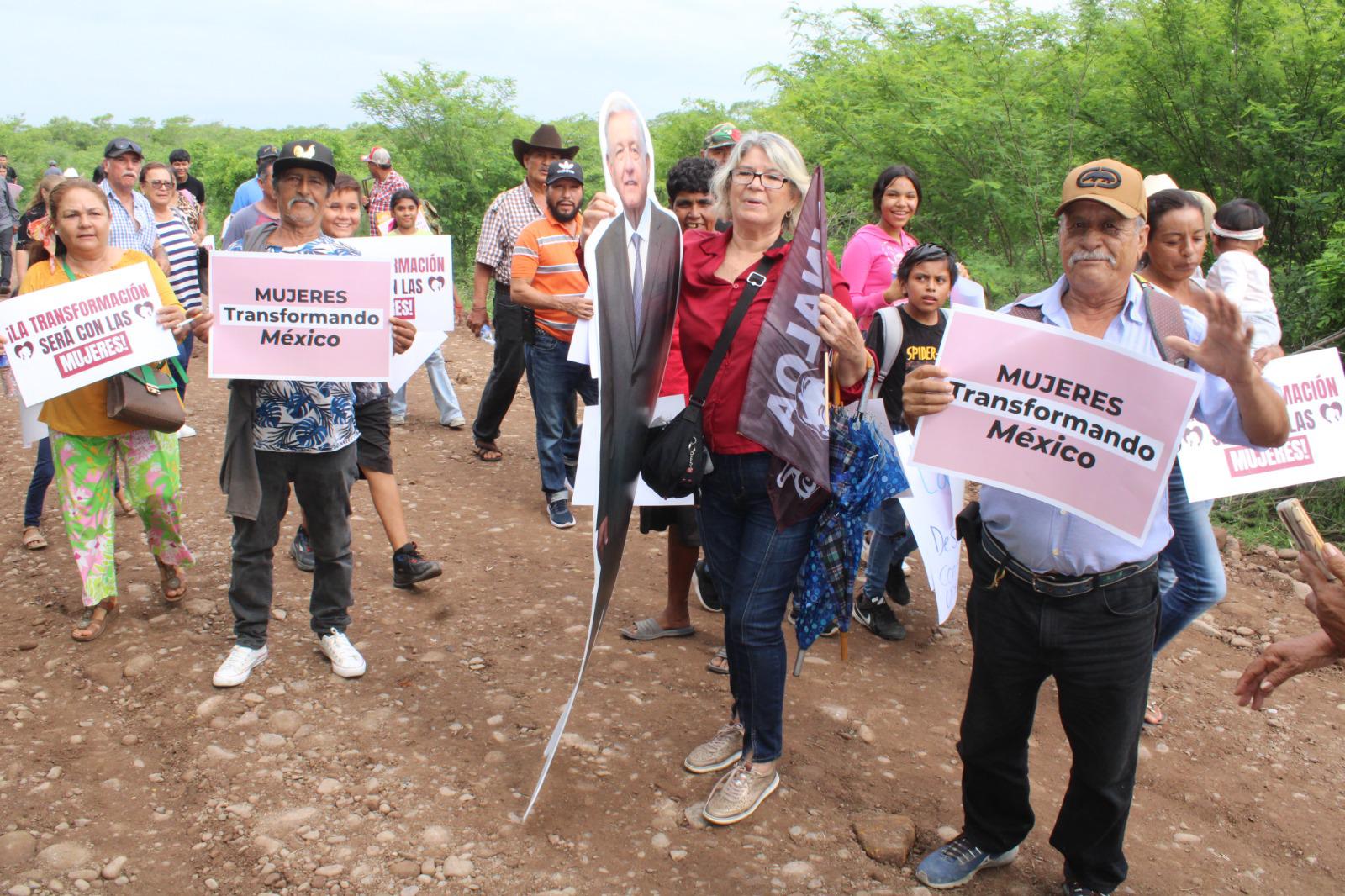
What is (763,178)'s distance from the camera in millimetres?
3479

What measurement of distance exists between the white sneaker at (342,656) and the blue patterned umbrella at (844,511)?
215 cm

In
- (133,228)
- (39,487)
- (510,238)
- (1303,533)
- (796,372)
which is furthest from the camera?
(133,228)

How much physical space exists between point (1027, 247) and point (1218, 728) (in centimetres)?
595

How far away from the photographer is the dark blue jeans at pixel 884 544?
17.2 feet

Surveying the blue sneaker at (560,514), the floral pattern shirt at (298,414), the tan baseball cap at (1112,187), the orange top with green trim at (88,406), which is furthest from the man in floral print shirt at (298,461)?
the tan baseball cap at (1112,187)

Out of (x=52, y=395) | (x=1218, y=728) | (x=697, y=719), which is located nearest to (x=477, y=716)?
(x=697, y=719)

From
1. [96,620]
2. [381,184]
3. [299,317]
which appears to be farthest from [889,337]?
[381,184]

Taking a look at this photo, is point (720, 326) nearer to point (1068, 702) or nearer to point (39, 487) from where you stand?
point (1068, 702)

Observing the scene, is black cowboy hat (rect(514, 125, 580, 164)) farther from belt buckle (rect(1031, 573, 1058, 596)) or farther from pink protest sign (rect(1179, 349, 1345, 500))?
belt buckle (rect(1031, 573, 1058, 596))

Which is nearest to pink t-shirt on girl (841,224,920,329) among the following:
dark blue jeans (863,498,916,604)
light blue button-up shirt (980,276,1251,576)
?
dark blue jeans (863,498,916,604)

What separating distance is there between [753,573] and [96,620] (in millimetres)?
3371

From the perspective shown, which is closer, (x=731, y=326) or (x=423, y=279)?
(x=731, y=326)

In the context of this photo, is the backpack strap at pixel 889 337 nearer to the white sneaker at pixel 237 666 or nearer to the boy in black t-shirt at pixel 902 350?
the boy in black t-shirt at pixel 902 350

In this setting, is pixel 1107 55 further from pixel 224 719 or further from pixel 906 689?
pixel 224 719
